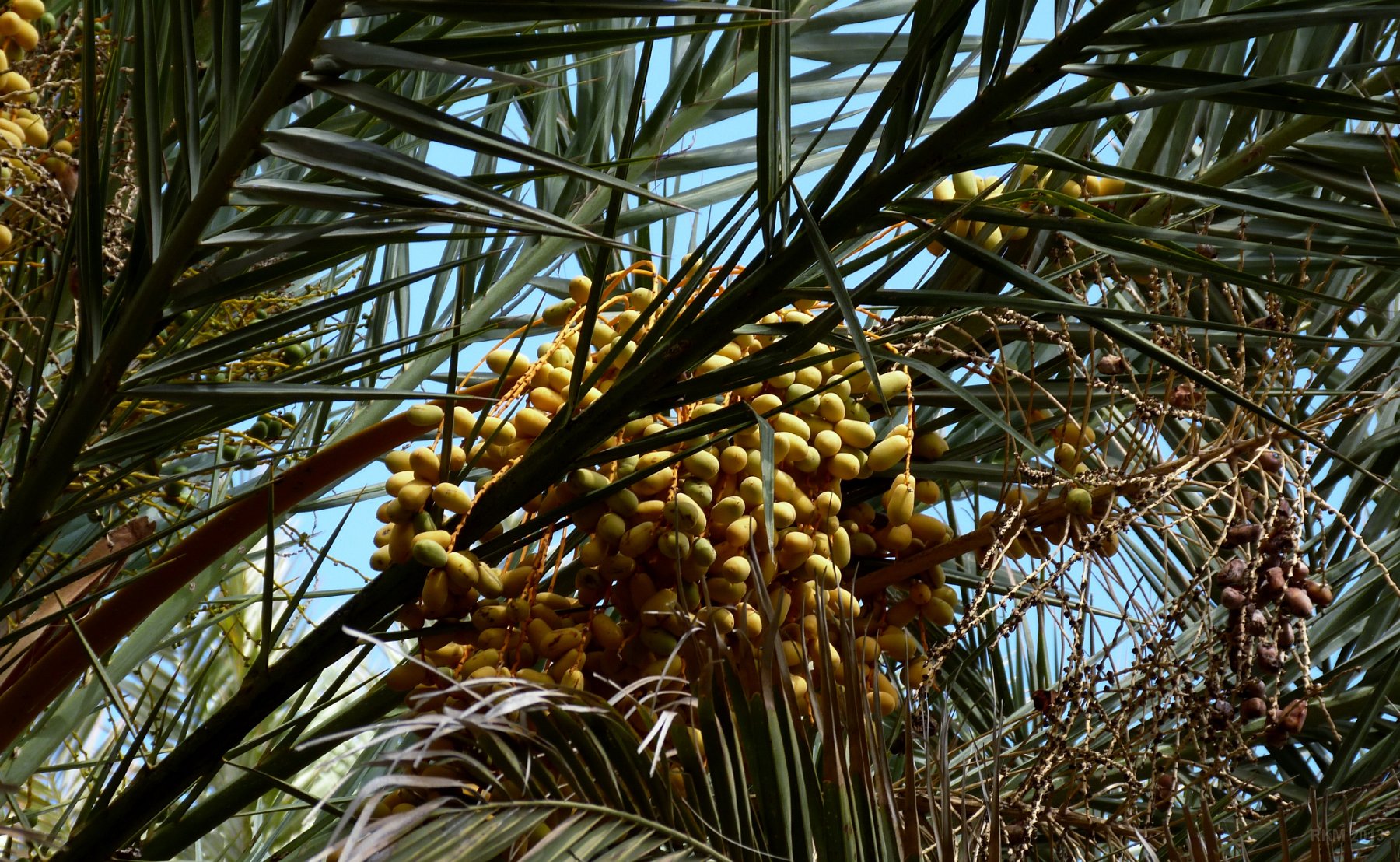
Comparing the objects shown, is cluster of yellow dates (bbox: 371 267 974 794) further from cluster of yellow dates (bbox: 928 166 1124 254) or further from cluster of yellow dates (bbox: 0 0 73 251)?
cluster of yellow dates (bbox: 0 0 73 251)

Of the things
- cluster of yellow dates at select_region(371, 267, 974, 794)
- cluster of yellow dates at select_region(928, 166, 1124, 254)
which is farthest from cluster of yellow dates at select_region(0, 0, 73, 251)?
cluster of yellow dates at select_region(928, 166, 1124, 254)

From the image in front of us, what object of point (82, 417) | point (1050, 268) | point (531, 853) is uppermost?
point (1050, 268)

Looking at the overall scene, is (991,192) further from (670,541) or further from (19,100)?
(19,100)

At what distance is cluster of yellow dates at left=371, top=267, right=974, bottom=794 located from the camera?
887 mm

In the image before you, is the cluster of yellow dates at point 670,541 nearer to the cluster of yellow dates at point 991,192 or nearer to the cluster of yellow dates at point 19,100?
the cluster of yellow dates at point 991,192

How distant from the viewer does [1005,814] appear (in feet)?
3.21

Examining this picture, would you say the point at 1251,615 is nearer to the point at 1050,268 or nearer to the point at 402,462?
the point at 1050,268

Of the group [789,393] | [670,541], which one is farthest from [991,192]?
[670,541]

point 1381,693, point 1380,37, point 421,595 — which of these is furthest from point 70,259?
point 1380,37

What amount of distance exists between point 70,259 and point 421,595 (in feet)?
1.29

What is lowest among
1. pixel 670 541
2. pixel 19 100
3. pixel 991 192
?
pixel 670 541

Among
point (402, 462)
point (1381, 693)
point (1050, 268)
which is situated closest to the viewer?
point (402, 462)

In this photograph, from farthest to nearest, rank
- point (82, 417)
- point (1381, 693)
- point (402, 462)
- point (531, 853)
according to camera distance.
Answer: point (1381, 693) < point (402, 462) < point (82, 417) < point (531, 853)

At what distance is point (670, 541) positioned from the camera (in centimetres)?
90
